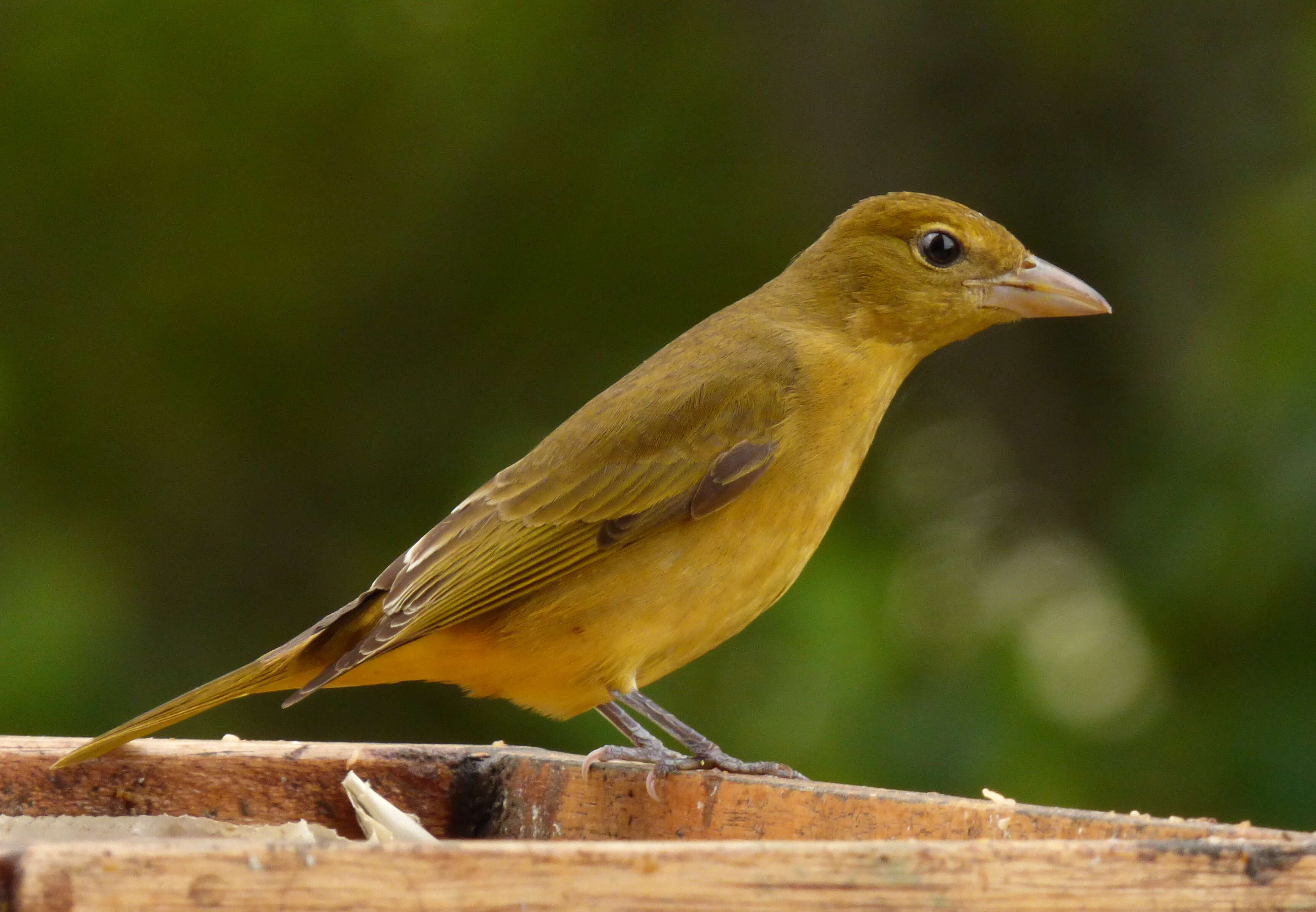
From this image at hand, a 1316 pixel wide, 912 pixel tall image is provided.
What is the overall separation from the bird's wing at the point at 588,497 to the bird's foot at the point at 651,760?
450 mm

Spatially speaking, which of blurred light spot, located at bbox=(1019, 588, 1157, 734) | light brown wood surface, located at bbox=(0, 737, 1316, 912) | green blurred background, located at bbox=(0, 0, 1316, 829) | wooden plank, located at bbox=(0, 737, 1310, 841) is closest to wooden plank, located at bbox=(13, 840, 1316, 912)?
light brown wood surface, located at bbox=(0, 737, 1316, 912)

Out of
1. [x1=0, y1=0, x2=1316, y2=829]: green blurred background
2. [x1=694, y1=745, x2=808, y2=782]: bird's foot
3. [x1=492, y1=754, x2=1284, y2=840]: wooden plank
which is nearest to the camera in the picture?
[x1=492, y1=754, x2=1284, y2=840]: wooden plank

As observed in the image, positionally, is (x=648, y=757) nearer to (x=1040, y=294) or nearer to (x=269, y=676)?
(x=269, y=676)

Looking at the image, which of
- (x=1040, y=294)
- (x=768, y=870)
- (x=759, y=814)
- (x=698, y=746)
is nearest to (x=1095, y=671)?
(x=1040, y=294)

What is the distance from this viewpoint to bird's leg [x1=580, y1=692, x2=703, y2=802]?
11.2 ft

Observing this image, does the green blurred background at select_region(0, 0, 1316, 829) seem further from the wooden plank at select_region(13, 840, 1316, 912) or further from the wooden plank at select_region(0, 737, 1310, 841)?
the wooden plank at select_region(13, 840, 1316, 912)

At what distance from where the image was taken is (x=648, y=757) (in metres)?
3.54

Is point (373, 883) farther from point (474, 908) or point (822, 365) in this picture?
point (822, 365)

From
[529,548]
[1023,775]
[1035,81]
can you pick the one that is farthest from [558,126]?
[1023,775]

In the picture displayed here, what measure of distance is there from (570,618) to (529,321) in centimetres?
223

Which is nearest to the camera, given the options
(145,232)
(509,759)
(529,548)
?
(509,759)

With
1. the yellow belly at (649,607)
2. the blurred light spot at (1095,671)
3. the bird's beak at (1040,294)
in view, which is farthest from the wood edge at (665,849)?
the blurred light spot at (1095,671)

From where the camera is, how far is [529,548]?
3900mm

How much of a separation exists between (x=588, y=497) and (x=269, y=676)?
83cm
